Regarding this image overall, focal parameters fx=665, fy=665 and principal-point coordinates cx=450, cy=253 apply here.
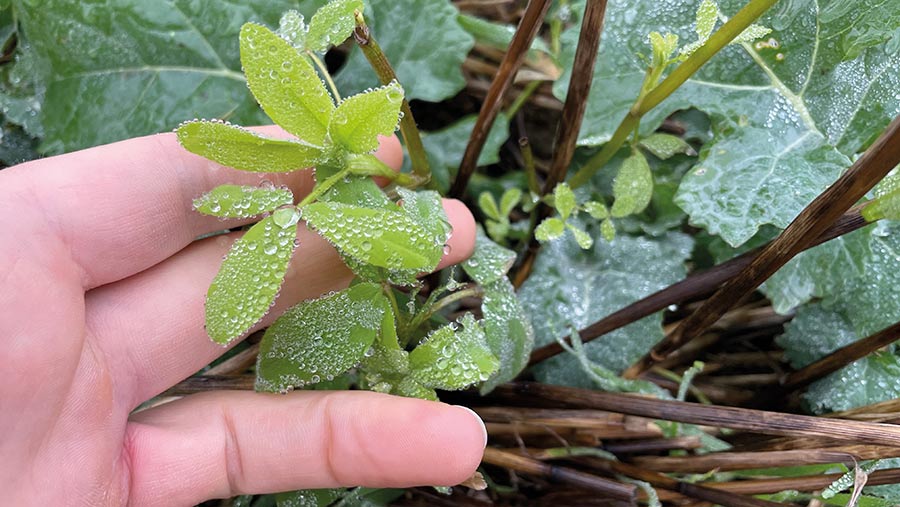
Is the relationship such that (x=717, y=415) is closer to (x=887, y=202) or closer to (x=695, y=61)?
(x=887, y=202)

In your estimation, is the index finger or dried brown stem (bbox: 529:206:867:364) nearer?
the index finger

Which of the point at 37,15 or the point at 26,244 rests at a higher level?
the point at 37,15

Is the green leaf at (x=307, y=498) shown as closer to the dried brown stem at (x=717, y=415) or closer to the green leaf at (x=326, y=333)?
the green leaf at (x=326, y=333)

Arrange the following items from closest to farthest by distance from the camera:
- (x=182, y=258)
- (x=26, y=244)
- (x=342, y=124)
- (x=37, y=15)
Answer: (x=342, y=124) → (x=26, y=244) → (x=182, y=258) → (x=37, y=15)

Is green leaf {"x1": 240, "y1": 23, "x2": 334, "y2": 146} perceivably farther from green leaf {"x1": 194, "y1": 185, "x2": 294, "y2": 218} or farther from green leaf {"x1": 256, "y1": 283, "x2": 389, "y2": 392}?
green leaf {"x1": 256, "y1": 283, "x2": 389, "y2": 392}

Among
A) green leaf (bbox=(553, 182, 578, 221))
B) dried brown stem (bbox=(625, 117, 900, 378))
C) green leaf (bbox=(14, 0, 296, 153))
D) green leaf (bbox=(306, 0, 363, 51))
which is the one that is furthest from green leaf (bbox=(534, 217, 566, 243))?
green leaf (bbox=(14, 0, 296, 153))

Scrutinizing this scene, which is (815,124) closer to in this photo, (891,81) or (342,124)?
(891,81)

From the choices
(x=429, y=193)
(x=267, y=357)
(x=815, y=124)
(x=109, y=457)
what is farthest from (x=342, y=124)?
(x=815, y=124)
